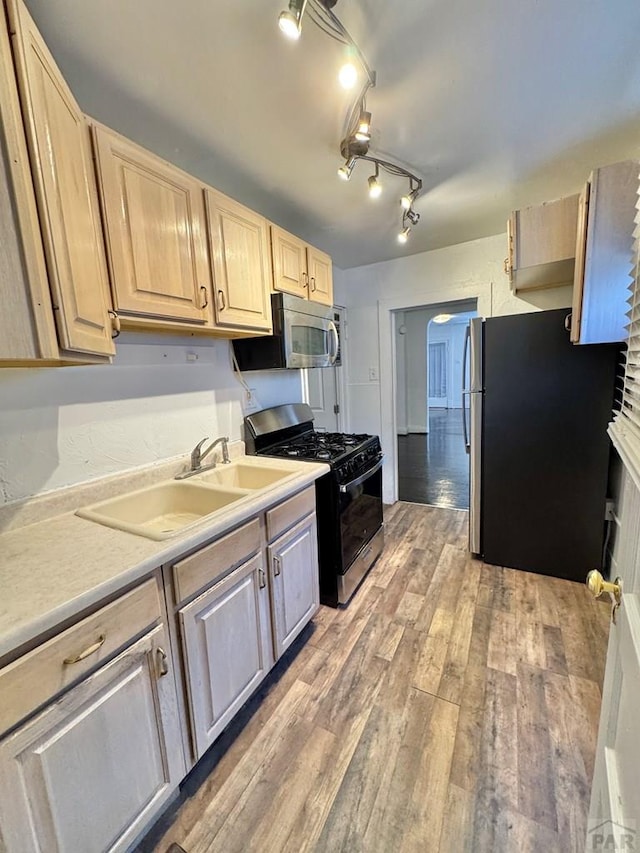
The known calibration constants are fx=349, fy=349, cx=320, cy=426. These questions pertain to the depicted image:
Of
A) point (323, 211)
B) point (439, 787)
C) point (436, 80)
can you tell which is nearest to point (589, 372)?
point (436, 80)

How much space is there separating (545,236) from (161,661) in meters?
2.71

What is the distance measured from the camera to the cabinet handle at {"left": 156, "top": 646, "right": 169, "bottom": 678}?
3.41 ft

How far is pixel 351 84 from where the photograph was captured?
1.24 metres

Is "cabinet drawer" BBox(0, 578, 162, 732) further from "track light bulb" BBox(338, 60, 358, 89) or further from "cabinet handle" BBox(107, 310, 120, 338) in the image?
"track light bulb" BBox(338, 60, 358, 89)

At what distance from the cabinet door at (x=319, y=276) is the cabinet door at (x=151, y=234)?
0.93 meters

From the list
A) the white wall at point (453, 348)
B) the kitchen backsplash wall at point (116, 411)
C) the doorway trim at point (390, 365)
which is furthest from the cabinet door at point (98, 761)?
the white wall at point (453, 348)

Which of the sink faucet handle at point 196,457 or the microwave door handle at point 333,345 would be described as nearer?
the sink faucet handle at point 196,457

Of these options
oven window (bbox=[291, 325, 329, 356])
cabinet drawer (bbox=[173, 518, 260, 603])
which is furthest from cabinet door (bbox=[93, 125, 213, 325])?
cabinet drawer (bbox=[173, 518, 260, 603])

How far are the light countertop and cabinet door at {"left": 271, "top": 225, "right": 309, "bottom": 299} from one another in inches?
52.0

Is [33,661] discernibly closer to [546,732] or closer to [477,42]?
[546,732]

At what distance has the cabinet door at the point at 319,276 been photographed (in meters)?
2.37

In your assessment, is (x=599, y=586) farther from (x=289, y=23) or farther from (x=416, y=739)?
(x=289, y=23)

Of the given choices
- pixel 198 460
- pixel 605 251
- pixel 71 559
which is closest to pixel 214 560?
pixel 71 559

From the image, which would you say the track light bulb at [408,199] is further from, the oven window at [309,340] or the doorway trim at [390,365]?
the doorway trim at [390,365]
